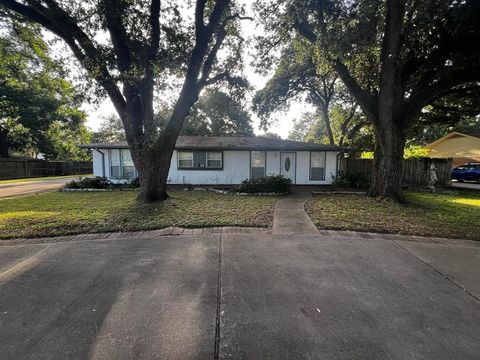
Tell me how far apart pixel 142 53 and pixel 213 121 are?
20917 millimetres

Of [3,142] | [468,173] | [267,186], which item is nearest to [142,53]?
[267,186]

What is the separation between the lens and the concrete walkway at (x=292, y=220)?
557 centimetres

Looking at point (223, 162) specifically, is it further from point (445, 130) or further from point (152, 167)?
point (445, 130)

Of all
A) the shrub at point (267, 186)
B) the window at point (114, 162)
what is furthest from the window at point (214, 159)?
the window at point (114, 162)

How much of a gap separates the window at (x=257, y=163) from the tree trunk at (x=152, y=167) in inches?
252

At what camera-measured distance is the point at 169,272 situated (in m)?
3.48

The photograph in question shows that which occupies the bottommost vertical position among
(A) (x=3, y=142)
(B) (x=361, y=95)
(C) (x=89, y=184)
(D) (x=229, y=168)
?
(C) (x=89, y=184)

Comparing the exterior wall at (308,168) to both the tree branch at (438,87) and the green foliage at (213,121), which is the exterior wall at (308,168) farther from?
the green foliage at (213,121)

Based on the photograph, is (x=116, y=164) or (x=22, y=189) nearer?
(x=22, y=189)

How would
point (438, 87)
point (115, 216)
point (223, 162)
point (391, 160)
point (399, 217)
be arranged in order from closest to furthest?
point (115, 216)
point (399, 217)
point (438, 87)
point (391, 160)
point (223, 162)

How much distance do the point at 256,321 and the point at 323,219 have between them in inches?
177

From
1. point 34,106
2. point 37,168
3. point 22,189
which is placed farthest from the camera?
point 37,168

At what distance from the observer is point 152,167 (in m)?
8.38

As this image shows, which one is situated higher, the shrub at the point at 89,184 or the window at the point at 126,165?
the window at the point at 126,165
